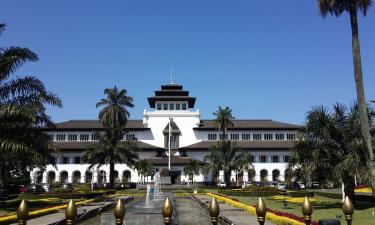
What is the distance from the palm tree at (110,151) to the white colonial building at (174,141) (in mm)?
22665

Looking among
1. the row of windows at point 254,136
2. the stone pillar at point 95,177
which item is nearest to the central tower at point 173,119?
the row of windows at point 254,136

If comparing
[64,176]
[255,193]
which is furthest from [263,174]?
[255,193]

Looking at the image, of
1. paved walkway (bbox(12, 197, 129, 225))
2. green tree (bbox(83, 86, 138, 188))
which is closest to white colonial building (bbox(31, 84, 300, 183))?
green tree (bbox(83, 86, 138, 188))

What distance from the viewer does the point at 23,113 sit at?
21500mm

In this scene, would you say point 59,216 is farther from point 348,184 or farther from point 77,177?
point 77,177

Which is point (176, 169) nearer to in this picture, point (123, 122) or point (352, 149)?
point (123, 122)

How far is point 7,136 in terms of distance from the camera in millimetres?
22516

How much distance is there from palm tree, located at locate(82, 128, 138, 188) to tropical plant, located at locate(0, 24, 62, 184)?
34.5 metres

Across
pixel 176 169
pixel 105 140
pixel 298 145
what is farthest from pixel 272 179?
pixel 298 145

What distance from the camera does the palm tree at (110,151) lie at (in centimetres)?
6047

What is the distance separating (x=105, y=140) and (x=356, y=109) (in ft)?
137

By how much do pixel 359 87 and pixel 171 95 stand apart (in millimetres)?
75557

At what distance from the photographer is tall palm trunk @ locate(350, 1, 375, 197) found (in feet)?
74.7

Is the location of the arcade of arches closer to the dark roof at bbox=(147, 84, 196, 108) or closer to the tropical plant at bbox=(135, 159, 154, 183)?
the tropical plant at bbox=(135, 159, 154, 183)
